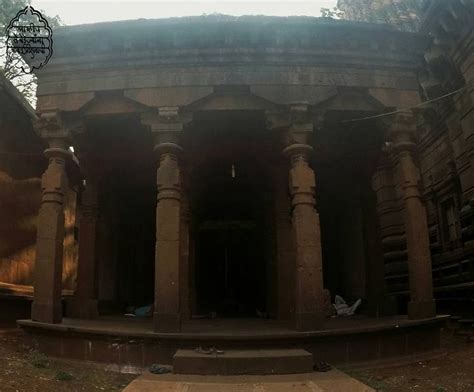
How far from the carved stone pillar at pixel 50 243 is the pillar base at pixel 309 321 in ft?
15.2

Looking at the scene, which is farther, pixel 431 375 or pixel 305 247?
pixel 305 247

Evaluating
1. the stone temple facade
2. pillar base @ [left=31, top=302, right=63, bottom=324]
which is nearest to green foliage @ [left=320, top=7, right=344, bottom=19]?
the stone temple facade

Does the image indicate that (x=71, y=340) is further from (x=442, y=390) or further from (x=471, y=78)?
(x=471, y=78)

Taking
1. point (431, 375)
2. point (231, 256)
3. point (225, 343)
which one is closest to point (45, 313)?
point (225, 343)

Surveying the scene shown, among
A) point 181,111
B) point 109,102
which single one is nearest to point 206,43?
point 181,111

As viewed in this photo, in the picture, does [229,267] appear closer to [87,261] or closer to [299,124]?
[87,261]

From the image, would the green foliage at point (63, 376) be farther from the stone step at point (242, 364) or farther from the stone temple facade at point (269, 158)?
the stone step at point (242, 364)

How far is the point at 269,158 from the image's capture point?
1155 centimetres

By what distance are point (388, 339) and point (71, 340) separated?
18.9ft

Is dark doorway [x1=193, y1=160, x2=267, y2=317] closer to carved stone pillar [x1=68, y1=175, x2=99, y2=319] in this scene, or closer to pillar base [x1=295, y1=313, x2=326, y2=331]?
carved stone pillar [x1=68, y1=175, x2=99, y2=319]

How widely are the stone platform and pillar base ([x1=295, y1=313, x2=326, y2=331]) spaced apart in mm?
220

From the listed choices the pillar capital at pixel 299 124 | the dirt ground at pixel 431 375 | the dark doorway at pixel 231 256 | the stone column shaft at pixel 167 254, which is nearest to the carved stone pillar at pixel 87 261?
the dark doorway at pixel 231 256

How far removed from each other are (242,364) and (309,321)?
1751 mm

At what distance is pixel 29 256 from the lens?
13383 millimetres
